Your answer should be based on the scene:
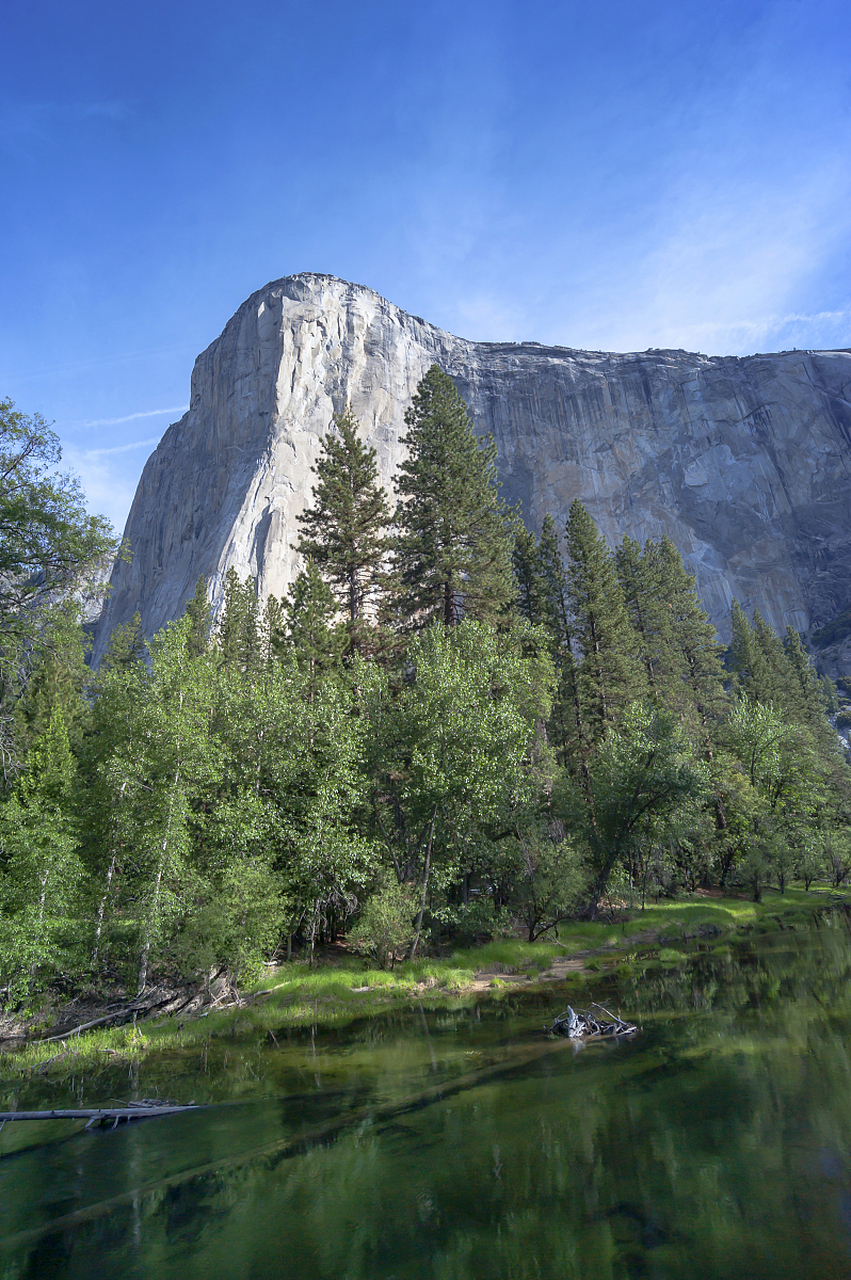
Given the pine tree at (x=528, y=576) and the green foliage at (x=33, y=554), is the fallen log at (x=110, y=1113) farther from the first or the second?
the pine tree at (x=528, y=576)

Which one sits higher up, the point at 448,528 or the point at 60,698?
the point at 448,528

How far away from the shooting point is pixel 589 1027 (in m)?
13.5

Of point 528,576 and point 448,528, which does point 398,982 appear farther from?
point 528,576

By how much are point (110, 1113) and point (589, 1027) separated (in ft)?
29.8

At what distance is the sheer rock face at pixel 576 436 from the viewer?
329 feet

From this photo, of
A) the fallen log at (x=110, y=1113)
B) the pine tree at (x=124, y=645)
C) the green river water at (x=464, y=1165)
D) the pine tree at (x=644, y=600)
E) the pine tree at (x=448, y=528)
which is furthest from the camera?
the pine tree at (x=124, y=645)

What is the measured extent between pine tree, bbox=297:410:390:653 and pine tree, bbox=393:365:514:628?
4.25ft

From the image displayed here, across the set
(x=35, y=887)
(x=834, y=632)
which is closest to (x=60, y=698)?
(x=35, y=887)

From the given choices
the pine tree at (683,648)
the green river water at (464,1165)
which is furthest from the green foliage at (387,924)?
the pine tree at (683,648)

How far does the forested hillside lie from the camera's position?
17.5 m

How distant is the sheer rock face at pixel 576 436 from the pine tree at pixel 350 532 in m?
61.9

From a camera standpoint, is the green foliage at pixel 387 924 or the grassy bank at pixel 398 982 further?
the green foliage at pixel 387 924

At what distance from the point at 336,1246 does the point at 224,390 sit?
114318 millimetres

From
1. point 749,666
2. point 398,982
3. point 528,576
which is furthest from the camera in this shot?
point 749,666
